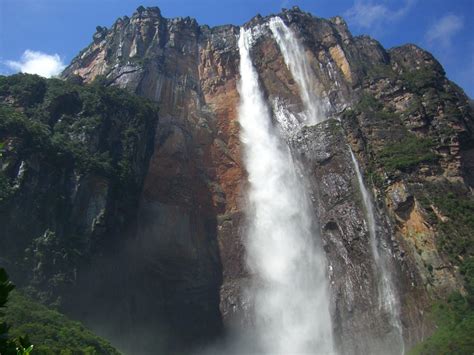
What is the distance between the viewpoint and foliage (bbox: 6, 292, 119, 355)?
711 inches

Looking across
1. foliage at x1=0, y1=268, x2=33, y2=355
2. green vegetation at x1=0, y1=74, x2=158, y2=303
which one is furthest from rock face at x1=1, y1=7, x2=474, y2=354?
foliage at x1=0, y1=268, x2=33, y2=355

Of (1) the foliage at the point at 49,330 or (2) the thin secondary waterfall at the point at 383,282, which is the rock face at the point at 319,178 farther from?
(1) the foliage at the point at 49,330

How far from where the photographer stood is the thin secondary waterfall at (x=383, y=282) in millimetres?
25547

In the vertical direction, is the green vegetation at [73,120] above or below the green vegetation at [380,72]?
below

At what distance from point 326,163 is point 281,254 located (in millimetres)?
7004

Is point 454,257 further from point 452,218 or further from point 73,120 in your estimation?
point 73,120

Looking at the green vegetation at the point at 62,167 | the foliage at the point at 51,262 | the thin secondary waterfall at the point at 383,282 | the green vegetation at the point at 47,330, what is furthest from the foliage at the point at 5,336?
the thin secondary waterfall at the point at 383,282

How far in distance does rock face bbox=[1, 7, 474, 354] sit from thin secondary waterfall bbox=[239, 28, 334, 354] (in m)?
0.99

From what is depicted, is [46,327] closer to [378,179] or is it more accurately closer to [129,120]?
[129,120]

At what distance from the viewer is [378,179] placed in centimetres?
3070

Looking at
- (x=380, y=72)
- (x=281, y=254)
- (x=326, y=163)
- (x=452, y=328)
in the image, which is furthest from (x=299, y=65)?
(x=452, y=328)

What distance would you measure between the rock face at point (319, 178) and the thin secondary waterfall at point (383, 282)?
0.37 m

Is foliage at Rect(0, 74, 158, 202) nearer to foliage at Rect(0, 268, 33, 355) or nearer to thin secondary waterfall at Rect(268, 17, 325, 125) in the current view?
thin secondary waterfall at Rect(268, 17, 325, 125)

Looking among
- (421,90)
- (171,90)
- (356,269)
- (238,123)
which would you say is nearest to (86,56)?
(171,90)
